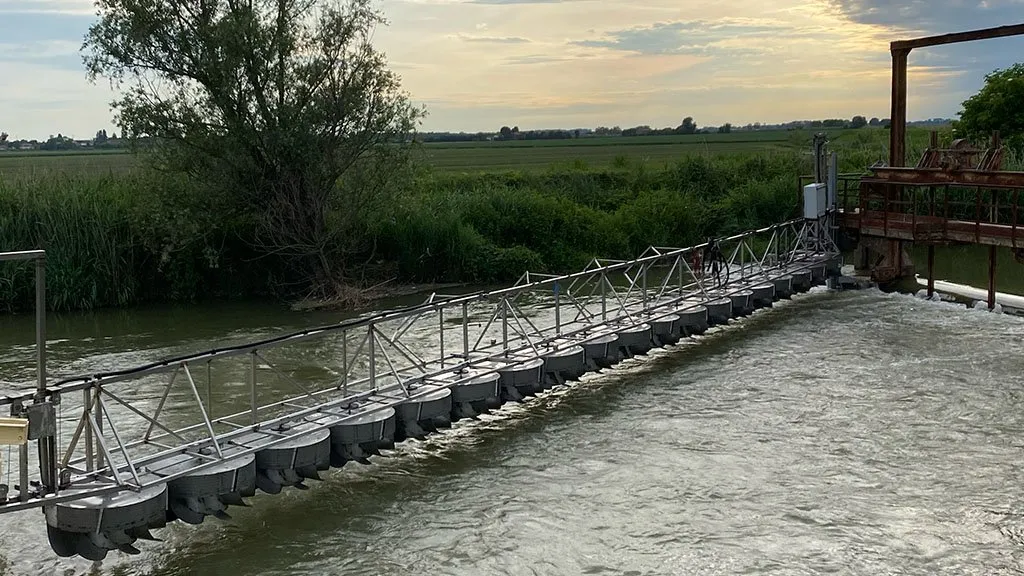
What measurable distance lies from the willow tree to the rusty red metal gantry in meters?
13.7

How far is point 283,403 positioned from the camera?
1276 centimetres

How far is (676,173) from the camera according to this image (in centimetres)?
4441

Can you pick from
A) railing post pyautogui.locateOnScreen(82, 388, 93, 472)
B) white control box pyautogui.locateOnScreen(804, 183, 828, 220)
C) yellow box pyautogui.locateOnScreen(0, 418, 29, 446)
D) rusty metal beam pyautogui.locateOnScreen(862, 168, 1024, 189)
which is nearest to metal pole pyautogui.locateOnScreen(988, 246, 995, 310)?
rusty metal beam pyautogui.locateOnScreen(862, 168, 1024, 189)

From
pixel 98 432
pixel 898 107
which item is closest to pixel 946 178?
pixel 898 107

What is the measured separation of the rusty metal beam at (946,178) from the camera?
22448 millimetres

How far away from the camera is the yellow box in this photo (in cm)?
883

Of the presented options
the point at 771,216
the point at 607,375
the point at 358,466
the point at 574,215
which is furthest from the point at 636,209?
the point at 358,466

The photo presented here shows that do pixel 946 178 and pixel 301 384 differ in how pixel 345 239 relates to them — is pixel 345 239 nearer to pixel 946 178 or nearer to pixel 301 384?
pixel 301 384

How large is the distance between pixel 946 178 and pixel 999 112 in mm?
23200

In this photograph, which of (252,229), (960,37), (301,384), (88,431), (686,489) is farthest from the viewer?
(252,229)

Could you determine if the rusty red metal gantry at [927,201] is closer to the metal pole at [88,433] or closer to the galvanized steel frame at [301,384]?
the galvanized steel frame at [301,384]

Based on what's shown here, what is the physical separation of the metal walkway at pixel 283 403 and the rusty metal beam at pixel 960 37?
25.6 ft

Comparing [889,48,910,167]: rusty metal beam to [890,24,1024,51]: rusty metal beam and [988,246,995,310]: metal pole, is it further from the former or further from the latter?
[988,246,995,310]: metal pole

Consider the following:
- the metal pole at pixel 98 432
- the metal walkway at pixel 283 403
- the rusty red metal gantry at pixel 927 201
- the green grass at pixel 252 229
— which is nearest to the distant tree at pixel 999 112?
the green grass at pixel 252 229
